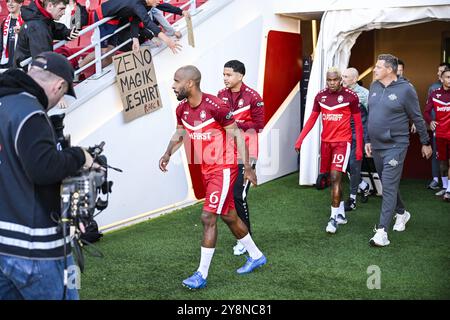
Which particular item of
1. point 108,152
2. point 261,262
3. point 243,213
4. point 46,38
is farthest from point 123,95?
point 261,262

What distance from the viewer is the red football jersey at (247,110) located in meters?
7.01

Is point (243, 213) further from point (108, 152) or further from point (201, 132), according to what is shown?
point (108, 152)

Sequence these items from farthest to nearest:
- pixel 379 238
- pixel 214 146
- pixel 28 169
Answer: pixel 379 238
pixel 214 146
pixel 28 169

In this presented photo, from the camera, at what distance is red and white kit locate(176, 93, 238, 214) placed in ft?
19.1

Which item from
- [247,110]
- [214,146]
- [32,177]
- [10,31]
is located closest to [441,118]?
[247,110]

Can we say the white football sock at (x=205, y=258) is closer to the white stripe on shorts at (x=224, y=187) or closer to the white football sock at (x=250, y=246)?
the white stripe on shorts at (x=224, y=187)

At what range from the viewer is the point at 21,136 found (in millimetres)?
3389

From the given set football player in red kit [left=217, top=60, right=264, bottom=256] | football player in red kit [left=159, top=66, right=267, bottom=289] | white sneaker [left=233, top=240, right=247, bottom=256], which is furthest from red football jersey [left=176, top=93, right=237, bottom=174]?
white sneaker [left=233, top=240, right=247, bottom=256]

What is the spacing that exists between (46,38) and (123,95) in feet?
4.41

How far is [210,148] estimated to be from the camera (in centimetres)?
591

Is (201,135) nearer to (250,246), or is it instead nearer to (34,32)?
A: (250,246)

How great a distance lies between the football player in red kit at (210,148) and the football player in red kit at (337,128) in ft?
7.06

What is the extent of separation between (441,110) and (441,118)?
12cm

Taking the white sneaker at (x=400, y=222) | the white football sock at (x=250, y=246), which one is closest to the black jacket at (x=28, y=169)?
the white football sock at (x=250, y=246)
